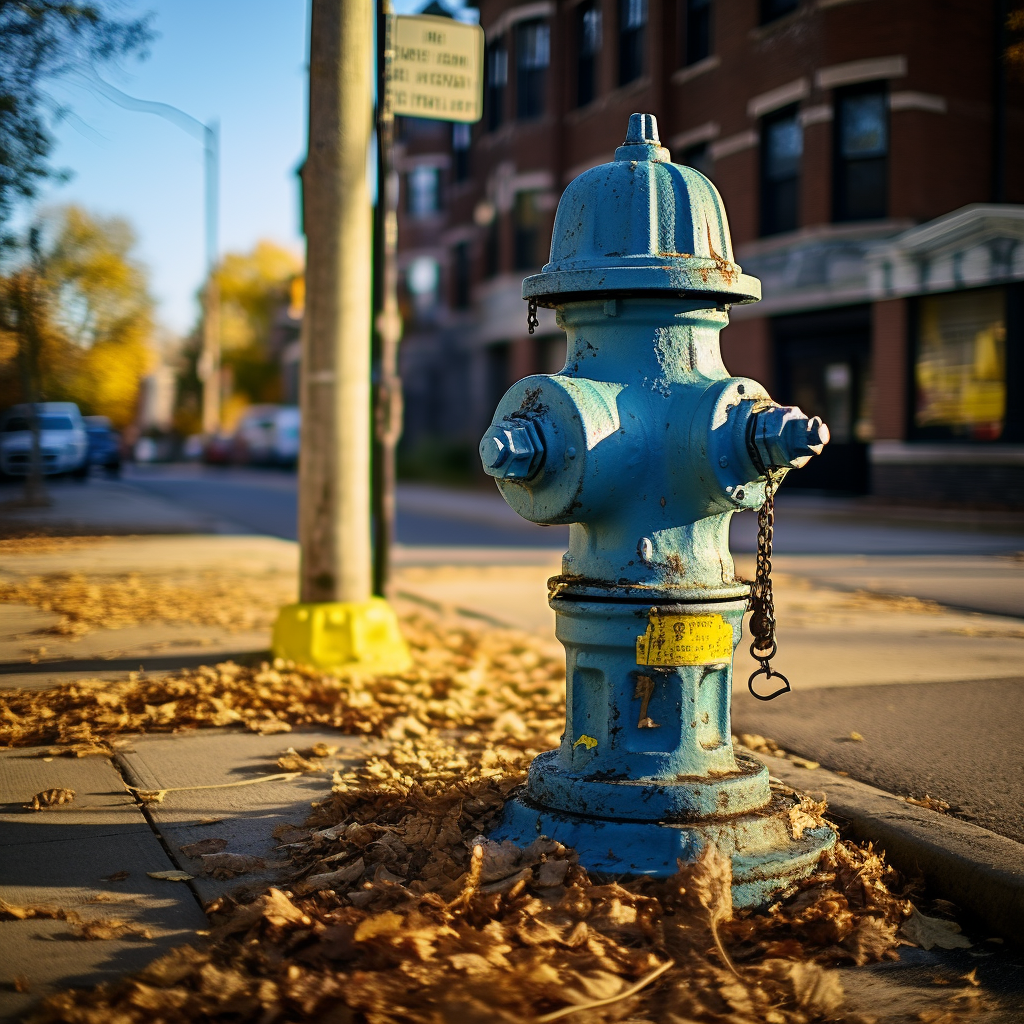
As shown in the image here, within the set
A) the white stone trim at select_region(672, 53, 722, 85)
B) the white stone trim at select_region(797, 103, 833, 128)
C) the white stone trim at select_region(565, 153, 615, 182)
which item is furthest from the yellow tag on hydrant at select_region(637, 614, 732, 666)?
the white stone trim at select_region(565, 153, 615, 182)

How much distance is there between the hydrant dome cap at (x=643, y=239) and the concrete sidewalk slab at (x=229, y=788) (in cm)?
181

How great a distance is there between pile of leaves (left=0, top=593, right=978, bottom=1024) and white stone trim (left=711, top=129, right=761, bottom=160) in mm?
18641

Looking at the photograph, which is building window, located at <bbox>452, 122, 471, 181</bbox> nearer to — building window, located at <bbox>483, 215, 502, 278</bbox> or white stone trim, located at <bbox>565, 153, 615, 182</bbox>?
building window, located at <bbox>483, 215, 502, 278</bbox>

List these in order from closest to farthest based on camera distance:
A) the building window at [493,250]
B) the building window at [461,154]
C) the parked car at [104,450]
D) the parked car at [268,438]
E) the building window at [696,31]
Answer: the building window at [696,31] < the building window at [493,250] < the building window at [461,154] < the parked car at [104,450] < the parked car at [268,438]

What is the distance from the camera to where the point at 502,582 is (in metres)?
10.4

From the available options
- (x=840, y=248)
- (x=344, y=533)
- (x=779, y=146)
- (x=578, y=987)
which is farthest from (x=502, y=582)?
(x=779, y=146)

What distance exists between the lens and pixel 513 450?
3.03 meters

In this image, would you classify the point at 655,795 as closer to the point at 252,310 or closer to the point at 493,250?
the point at 493,250

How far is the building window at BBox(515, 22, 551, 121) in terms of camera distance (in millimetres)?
27391

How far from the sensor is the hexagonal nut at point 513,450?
3.03 meters

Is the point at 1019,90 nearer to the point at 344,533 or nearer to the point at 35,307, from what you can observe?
the point at 35,307

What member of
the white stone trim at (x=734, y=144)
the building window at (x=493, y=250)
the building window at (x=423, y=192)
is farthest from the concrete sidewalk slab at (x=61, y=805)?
the building window at (x=423, y=192)

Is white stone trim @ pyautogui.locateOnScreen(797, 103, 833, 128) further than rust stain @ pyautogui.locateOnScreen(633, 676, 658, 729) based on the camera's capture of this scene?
Yes

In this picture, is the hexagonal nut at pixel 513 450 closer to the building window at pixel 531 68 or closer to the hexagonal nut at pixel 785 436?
the hexagonal nut at pixel 785 436
